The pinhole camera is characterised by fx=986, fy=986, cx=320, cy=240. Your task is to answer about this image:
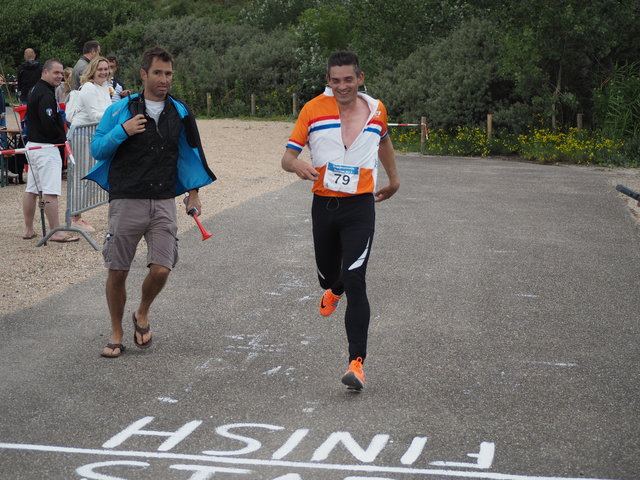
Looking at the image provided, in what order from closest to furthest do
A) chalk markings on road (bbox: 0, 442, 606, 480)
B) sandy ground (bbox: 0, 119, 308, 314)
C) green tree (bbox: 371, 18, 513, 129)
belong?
chalk markings on road (bbox: 0, 442, 606, 480) < sandy ground (bbox: 0, 119, 308, 314) < green tree (bbox: 371, 18, 513, 129)

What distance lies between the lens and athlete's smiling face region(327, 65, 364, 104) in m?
5.62

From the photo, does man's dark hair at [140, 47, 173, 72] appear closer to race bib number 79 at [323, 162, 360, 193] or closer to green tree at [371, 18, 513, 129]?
race bib number 79 at [323, 162, 360, 193]

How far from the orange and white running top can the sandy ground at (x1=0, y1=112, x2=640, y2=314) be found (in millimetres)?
3243

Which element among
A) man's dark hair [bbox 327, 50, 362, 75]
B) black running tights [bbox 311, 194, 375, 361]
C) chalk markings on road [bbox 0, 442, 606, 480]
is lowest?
chalk markings on road [bbox 0, 442, 606, 480]

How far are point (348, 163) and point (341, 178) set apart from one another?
0.31 feet

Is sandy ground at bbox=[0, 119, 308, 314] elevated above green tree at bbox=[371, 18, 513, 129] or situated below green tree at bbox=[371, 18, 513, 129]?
below

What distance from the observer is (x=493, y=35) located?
81.6 feet

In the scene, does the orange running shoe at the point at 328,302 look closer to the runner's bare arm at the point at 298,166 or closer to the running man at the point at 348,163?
the running man at the point at 348,163

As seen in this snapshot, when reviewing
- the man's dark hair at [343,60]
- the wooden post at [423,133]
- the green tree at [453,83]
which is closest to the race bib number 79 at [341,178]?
the man's dark hair at [343,60]

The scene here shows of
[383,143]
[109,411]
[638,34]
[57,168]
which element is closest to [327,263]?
[383,143]

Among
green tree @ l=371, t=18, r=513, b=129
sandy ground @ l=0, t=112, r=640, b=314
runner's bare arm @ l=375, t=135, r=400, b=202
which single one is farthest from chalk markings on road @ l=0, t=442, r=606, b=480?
green tree @ l=371, t=18, r=513, b=129

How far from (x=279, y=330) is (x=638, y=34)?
19114 millimetres

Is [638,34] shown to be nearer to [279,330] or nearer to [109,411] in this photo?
[279,330]

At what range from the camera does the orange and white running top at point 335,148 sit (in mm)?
5668
